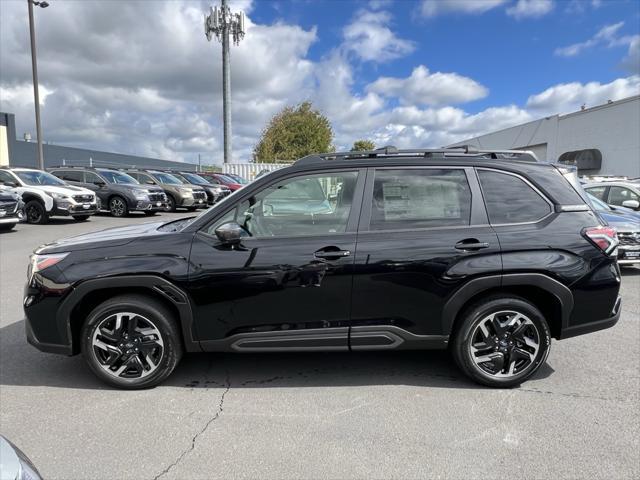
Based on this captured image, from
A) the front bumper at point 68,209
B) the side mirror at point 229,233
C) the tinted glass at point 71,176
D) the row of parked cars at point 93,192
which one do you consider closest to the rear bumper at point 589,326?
the side mirror at point 229,233

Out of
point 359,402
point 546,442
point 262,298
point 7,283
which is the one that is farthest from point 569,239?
point 7,283

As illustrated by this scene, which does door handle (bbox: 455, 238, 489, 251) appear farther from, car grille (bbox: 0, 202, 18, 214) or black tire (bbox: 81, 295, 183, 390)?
car grille (bbox: 0, 202, 18, 214)

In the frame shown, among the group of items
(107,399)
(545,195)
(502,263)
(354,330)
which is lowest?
(107,399)

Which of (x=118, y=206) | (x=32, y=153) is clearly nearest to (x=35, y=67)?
(x=118, y=206)

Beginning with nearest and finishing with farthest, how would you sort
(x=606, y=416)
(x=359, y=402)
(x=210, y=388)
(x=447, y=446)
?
(x=447, y=446)
(x=606, y=416)
(x=359, y=402)
(x=210, y=388)

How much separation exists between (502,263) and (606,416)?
4.06ft

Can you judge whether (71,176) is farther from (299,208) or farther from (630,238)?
(630,238)

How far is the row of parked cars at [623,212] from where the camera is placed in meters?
7.14

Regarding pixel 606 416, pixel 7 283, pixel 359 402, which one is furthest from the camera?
pixel 7 283

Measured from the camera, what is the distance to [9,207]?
11.4 metres

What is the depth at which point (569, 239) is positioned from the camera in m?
3.47

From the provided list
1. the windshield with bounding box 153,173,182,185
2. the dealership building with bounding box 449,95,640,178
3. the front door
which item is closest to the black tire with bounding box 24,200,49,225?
the windshield with bounding box 153,173,182,185

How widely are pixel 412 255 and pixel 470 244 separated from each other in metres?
0.46

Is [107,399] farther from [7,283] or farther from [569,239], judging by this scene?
[7,283]
